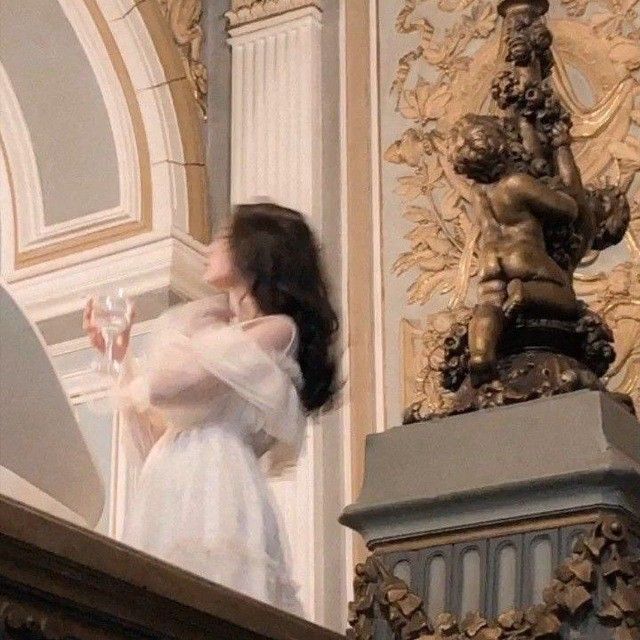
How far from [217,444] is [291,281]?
37cm

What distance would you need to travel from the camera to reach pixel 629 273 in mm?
4797

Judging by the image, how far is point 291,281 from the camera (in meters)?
3.13

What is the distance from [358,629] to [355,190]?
140 inches

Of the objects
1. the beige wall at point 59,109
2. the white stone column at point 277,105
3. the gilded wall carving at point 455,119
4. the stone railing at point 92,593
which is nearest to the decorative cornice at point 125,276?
the beige wall at point 59,109

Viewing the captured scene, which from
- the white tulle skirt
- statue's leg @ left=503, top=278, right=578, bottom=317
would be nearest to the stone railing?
statue's leg @ left=503, top=278, right=578, bottom=317

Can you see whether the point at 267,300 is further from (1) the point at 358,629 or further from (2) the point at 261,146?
(2) the point at 261,146

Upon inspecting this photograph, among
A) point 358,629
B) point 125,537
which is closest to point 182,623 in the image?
point 358,629

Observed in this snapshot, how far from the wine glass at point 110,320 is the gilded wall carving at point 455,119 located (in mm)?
1877

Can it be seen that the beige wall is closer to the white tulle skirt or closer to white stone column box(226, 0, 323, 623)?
white stone column box(226, 0, 323, 623)

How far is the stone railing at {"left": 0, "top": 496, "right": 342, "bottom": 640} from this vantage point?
→ 152cm

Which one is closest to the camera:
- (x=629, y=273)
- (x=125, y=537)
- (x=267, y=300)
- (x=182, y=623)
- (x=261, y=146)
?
(x=182, y=623)

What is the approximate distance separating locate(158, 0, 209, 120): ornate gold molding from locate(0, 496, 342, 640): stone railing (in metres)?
3.93

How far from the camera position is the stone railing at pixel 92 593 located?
1519 millimetres

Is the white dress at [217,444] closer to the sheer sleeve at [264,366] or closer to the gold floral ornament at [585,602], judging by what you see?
the sheer sleeve at [264,366]
